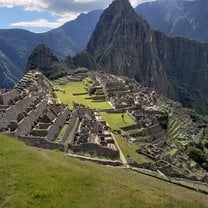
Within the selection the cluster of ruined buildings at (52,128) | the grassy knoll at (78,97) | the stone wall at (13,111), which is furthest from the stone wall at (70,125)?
the grassy knoll at (78,97)

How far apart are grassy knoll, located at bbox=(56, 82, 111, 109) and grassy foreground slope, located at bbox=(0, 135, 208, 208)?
171ft

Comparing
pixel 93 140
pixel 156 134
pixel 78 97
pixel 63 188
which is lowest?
pixel 156 134

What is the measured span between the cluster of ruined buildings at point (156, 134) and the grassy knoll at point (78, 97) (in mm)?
3233

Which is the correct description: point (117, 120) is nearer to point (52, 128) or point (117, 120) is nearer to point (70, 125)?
point (70, 125)

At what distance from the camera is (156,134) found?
3039 inches

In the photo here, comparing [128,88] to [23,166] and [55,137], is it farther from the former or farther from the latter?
[23,166]

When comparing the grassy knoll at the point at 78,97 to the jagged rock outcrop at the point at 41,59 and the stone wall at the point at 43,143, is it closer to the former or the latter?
the stone wall at the point at 43,143

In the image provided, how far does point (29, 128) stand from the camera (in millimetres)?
47156

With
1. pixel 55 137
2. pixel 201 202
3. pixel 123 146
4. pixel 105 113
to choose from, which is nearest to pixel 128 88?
pixel 105 113

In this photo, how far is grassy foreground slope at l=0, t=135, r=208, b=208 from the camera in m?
25.1

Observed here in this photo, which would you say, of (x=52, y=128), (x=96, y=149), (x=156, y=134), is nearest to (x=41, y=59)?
(x=156, y=134)

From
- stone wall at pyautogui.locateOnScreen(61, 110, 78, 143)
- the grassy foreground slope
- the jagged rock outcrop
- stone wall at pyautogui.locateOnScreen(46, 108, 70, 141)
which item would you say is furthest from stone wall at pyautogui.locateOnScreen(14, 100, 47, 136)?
the jagged rock outcrop

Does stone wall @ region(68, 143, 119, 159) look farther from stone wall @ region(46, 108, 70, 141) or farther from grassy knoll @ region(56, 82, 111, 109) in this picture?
grassy knoll @ region(56, 82, 111, 109)

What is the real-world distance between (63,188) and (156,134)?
Answer: 51968mm
